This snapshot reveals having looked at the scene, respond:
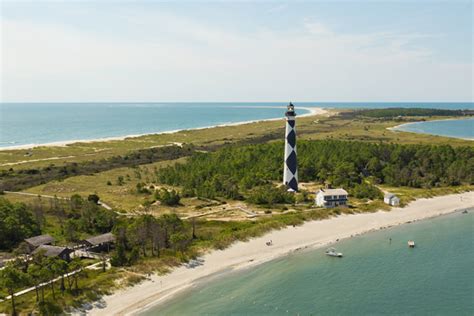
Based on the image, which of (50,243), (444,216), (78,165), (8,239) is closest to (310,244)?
(444,216)

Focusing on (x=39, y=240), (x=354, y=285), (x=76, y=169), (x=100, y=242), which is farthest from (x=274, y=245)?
(x=76, y=169)

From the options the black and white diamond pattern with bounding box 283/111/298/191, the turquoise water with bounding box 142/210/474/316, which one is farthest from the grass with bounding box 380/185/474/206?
the turquoise water with bounding box 142/210/474/316

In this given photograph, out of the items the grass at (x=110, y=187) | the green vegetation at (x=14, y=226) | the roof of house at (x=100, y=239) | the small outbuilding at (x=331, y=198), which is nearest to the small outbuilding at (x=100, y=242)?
the roof of house at (x=100, y=239)

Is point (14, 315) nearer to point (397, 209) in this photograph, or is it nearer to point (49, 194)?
point (49, 194)

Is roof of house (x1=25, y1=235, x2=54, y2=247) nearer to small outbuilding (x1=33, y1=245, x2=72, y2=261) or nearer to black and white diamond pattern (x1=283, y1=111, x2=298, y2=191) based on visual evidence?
small outbuilding (x1=33, y1=245, x2=72, y2=261)

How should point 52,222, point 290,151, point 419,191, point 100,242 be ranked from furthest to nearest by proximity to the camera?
1. point 419,191
2. point 290,151
3. point 52,222
4. point 100,242

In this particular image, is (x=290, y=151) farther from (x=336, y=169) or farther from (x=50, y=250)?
(x=50, y=250)
